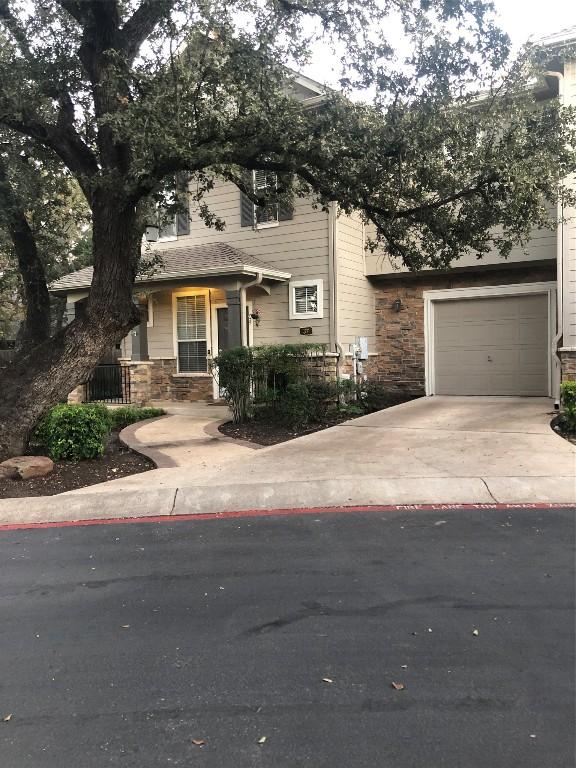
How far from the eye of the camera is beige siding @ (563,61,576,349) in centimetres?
1050

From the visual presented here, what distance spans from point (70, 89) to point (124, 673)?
8.27 meters

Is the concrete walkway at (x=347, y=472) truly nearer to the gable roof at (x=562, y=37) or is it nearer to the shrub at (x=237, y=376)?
the shrub at (x=237, y=376)

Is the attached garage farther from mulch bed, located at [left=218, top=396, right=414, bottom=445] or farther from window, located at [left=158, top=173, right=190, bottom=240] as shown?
window, located at [left=158, top=173, right=190, bottom=240]

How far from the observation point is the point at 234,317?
41.4 ft

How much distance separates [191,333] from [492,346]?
7.24 meters

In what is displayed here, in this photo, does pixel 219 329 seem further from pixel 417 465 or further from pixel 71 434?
pixel 417 465

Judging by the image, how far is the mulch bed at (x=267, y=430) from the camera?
9245mm

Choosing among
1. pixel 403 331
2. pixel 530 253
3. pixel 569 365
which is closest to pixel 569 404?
pixel 569 365

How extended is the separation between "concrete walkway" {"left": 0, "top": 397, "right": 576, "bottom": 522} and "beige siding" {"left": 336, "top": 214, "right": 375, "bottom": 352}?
376cm

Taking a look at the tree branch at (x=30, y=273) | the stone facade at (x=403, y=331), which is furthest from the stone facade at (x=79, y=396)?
the stone facade at (x=403, y=331)

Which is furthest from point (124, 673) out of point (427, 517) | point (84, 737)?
point (427, 517)

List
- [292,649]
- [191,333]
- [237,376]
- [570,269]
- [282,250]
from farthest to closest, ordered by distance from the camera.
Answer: [191,333], [282,250], [570,269], [237,376], [292,649]

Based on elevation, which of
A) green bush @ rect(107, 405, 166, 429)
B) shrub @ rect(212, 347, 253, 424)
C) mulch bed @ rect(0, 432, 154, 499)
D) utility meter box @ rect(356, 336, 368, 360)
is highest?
utility meter box @ rect(356, 336, 368, 360)

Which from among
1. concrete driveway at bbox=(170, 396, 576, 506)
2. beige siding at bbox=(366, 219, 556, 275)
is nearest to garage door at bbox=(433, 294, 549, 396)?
beige siding at bbox=(366, 219, 556, 275)
